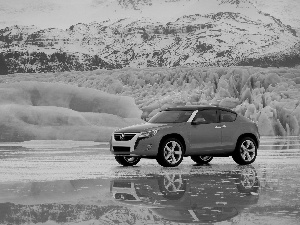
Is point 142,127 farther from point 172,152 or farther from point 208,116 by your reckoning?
point 208,116

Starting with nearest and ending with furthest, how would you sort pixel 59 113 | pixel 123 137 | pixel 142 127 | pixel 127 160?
1. pixel 142 127
2. pixel 123 137
3. pixel 127 160
4. pixel 59 113

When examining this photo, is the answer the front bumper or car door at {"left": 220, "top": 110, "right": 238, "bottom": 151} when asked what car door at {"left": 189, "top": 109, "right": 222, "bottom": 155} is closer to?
car door at {"left": 220, "top": 110, "right": 238, "bottom": 151}

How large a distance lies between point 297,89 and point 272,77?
3.86 m

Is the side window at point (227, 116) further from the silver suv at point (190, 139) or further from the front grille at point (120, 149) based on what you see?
the front grille at point (120, 149)

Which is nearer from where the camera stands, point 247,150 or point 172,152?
point 172,152

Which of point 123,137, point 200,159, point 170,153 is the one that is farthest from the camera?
point 200,159

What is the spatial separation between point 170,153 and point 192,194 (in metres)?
6.98

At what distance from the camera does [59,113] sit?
45.5 meters

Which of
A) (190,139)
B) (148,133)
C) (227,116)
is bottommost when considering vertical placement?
(190,139)

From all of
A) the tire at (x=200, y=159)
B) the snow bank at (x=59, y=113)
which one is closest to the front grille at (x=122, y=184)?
the tire at (x=200, y=159)

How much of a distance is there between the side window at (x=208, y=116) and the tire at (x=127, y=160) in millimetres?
1868

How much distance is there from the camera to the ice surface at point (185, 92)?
5353cm

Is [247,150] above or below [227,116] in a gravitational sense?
below

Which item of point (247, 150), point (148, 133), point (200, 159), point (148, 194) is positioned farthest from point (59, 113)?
point (148, 194)
